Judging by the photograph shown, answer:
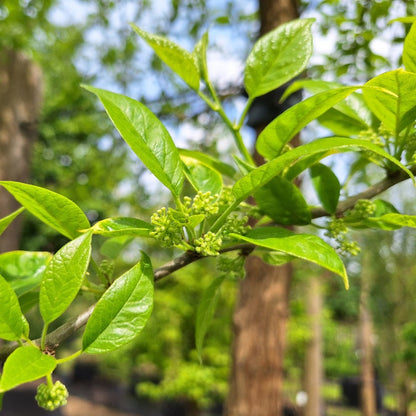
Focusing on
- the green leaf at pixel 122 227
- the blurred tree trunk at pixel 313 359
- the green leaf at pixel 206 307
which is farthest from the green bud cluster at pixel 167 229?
the blurred tree trunk at pixel 313 359

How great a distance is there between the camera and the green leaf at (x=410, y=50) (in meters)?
0.33

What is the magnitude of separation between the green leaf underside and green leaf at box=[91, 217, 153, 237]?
0.07 meters

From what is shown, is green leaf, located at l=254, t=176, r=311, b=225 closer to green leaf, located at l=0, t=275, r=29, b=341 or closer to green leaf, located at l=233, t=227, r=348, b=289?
green leaf, located at l=233, t=227, r=348, b=289

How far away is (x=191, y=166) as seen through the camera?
0.40 metres

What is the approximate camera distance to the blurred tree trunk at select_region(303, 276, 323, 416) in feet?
18.1

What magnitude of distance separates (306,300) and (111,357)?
106 inches

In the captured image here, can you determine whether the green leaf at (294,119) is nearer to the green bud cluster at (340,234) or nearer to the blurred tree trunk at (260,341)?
the green bud cluster at (340,234)

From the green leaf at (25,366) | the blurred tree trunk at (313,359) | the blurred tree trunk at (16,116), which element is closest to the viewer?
the green leaf at (25,366)

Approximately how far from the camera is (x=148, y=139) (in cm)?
32

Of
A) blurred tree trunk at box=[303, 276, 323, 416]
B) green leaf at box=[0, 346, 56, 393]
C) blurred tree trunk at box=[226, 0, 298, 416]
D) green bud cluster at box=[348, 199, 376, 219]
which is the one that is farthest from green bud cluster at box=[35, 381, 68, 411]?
blurred tree trunk at box=[303, 276, 323, 416]

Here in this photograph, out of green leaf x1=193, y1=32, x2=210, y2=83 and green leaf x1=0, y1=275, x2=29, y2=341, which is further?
green leaf x1=193, y1=32, x2=210, y2=83

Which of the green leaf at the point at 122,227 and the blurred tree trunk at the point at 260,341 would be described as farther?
the blurred tree trunk at the point at 260,341

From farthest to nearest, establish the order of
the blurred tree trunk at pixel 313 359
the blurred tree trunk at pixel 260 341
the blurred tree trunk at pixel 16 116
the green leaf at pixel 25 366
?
the blurred tree trunk at pixel 313 359 → the blurred tree trunk at pixel 16 116 → the blurred tree trunk at pixel 260 341 → the green leaf at pixel 25 366

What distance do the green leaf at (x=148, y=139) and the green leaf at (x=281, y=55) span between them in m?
0.12
